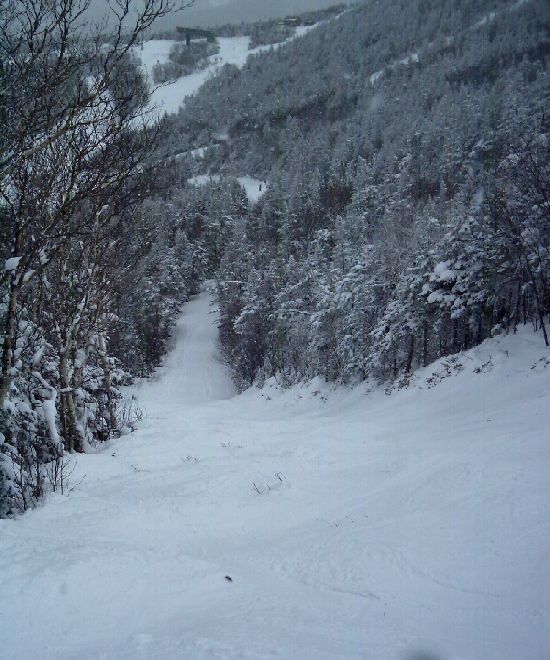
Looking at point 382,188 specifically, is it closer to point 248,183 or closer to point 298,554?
point 248,183

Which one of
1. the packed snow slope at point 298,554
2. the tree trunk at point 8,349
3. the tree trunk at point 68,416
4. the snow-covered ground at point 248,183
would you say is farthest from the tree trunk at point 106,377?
the snow-covered ground at point 248,183

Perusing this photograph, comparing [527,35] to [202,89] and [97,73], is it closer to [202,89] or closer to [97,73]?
[202,89]

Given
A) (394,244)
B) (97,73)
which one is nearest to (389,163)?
(394,244)

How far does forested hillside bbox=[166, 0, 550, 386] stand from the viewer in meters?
17.0

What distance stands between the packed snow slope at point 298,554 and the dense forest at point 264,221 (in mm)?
1760

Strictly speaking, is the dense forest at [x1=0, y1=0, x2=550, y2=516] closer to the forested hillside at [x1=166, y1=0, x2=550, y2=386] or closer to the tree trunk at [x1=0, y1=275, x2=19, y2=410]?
the tree trunk at [x1=0, y1=275, x2=19, y2=410]

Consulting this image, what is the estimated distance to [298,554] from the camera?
414 centimetres

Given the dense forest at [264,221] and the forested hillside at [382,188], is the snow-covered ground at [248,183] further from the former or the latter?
the dense forest at [264,221]

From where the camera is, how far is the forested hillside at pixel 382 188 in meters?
17.0

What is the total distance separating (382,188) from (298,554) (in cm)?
6466

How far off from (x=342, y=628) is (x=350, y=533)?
162cm

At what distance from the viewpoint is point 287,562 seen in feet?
13.1

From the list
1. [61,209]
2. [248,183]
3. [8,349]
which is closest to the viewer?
[61,209]

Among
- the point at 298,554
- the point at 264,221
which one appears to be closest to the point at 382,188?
the point at 264,221
